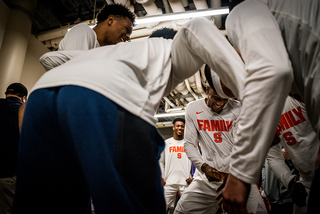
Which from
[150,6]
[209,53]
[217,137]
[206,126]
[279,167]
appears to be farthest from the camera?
[150,6]

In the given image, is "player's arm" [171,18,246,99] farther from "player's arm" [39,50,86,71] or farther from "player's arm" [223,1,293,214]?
"player's arm" [39,50,86,71]

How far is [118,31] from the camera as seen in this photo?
2199mm

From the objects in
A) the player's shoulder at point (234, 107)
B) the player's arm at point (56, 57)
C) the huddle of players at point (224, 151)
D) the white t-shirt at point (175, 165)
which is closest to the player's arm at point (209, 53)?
the player's arm at point (56, 57)

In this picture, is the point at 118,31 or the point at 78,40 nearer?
the point at 78,40

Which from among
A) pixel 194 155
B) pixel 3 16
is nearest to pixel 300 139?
pixel 194 155

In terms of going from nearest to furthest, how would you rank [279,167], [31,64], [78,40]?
1. [78,40]
2. [279,167]
3. [31,64]

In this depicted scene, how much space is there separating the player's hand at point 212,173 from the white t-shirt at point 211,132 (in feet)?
0.38

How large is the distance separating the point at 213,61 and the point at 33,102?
2.14 feet

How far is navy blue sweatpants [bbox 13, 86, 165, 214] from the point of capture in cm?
57

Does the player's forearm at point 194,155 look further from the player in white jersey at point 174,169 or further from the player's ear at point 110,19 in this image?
the player in white jersey at point 174,169

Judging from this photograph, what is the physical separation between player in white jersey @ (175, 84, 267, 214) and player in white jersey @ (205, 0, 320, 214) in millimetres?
1500

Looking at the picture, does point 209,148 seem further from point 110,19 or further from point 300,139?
point 110,19

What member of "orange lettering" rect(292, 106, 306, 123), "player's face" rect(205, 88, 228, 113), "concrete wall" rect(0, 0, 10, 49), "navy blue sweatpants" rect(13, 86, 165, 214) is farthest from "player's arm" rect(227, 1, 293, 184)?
"concrete wall" rect(0, 0, 10, 49)

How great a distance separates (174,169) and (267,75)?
173 inches
